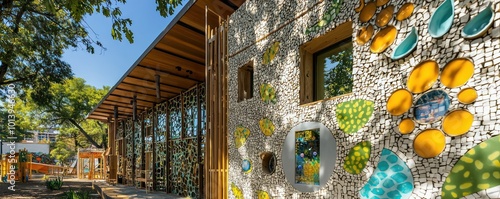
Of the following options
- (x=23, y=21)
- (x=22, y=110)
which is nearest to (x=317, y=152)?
(x=23, y=21)

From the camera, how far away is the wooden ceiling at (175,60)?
18.2 ft

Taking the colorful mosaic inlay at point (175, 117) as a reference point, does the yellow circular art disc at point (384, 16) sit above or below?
above

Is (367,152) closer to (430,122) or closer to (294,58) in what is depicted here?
(430,122)

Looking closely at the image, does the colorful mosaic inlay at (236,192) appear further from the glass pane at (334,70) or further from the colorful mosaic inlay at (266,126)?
the glass pane at (334,70)

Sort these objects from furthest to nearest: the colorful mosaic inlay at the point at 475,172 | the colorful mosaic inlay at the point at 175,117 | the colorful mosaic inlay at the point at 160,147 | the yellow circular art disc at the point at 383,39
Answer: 1. the colorful mosaic inlay at the point at 160,147
2. the colorful mosaic inlay at the point at 175,117
3. the yellow circular art disc at the point at 383,39
4. the colorful mosaic inlay at the point at 475,172

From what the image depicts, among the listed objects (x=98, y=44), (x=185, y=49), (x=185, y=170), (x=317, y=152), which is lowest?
(x=185, y=170)

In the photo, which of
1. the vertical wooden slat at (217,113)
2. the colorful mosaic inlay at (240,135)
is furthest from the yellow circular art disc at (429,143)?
the vertical wooden slat at (217,113)

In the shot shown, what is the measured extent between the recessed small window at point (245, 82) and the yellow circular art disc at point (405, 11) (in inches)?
103

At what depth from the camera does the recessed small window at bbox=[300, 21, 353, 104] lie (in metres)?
Answer: 3.35

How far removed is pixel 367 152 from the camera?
9.12ft

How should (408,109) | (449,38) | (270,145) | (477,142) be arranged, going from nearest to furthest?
1. (477,142)
2. (449,38)
3. (408,109)
4. (270,145)

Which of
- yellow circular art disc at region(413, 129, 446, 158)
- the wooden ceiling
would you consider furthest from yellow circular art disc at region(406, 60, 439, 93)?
the wooden ceiling

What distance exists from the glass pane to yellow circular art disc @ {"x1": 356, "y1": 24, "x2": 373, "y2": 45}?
0.39m

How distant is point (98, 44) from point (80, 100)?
55.5ft
